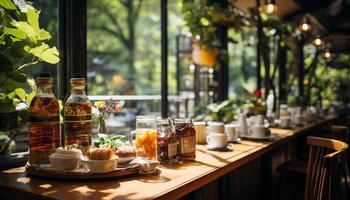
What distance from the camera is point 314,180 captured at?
2.06m

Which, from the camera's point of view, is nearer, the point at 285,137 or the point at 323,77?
the point at 285,137

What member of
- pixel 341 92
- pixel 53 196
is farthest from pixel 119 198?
pixel 341 92

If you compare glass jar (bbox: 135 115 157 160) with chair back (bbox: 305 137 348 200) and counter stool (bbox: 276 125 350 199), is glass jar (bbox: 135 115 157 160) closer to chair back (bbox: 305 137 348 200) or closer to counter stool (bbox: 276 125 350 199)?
chair back (bbox: 305 137 348 200)

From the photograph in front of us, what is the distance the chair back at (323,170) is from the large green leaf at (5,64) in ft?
4.61

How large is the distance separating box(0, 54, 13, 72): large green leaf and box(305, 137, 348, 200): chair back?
4.61ft

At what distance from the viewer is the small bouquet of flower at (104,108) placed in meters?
1.74

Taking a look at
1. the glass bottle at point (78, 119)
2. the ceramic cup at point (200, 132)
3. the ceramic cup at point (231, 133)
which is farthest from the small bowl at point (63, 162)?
the ceramic cup at point (231, 133)

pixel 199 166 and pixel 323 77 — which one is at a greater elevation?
pixel 323 77

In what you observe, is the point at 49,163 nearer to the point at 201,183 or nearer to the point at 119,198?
the point at 119,198

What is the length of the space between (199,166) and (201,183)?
21 cm

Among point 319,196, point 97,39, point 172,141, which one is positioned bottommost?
point 319,196

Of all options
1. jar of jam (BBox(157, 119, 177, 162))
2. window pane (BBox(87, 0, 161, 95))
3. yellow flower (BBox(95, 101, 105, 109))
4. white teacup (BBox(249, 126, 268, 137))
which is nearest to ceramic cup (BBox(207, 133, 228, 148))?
jar of jam (BBox(157, 119, 177, 162))

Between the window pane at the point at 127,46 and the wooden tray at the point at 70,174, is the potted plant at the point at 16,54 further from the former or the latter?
the window pane at the point at 127,46

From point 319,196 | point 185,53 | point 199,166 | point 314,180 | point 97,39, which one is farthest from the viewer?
point 97,39
